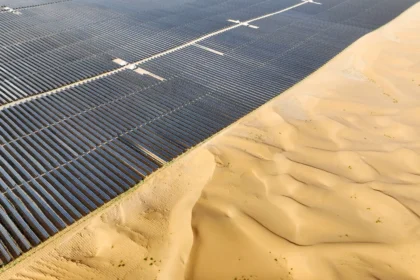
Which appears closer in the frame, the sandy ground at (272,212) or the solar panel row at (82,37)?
the sandy ground at (272,212)

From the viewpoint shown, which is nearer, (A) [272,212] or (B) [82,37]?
(A) [272,212]

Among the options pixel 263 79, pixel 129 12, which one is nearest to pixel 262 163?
pixel 263 79

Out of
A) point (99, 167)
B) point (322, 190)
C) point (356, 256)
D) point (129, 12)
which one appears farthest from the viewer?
point (129, 12)

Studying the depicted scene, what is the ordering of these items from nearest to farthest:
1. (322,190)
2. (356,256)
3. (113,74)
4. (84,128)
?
(356,256) < (322,190) < (84,128) < (113,74)

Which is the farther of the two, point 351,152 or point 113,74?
point 113,74

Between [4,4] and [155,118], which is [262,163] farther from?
[4,4]

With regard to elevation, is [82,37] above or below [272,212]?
above

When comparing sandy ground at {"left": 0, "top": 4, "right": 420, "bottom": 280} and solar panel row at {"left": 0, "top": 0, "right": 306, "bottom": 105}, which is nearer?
sandy ground at {"left": 0, "top": 4, "right": 420, "bottom": 280}
